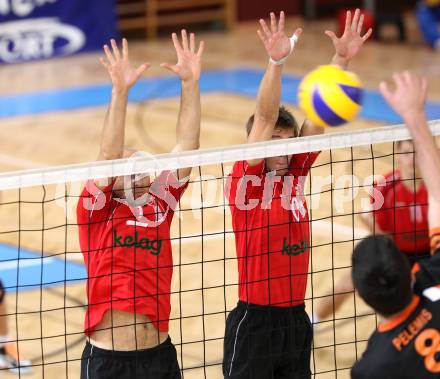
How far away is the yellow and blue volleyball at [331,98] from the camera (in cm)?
531

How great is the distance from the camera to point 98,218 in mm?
5266

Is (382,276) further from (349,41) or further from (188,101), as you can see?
(349,41)

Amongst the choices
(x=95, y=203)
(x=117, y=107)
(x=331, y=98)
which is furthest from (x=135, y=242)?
(x=331, y=98)

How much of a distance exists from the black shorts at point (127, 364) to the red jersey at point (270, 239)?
62cm

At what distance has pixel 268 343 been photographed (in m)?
5.39

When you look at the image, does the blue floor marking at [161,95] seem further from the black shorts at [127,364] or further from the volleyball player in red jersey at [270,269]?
the black shorts at [127,364]

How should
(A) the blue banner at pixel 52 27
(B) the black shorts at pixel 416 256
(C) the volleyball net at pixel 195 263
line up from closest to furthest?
(C) the volleyball net at pixel 195 263 < (B) the black shorts at pixel 416 256 < (A) the blue banner at pixel 52 27

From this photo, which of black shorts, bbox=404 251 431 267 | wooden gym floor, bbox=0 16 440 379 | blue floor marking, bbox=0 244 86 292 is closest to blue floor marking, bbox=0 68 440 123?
wooden gym floor, bbox=0 16 440 379

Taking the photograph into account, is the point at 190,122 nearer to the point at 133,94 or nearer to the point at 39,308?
the point at 39,308

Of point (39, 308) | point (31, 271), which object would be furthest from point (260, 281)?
point (31, 271)

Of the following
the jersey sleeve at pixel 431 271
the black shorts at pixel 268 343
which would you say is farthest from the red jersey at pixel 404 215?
the jersey sleeve at pixel 431 271

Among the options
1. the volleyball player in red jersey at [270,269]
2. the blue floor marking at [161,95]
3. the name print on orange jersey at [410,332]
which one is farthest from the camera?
the blue floor marking at [161,95]

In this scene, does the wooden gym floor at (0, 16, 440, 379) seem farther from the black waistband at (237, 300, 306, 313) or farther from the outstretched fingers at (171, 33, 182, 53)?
the outstretched fingers at (171, 33, 182, 53)

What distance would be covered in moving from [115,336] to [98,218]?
65 cm
